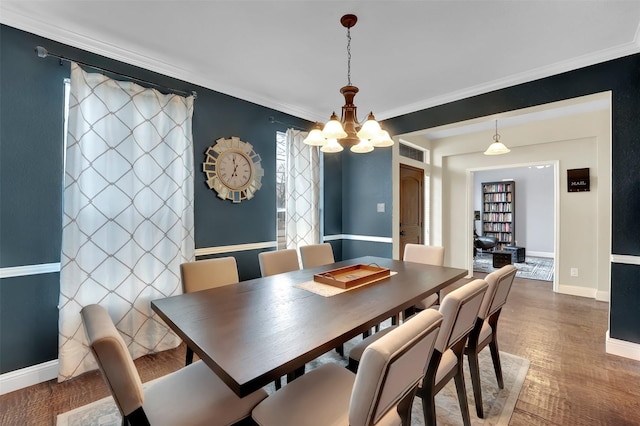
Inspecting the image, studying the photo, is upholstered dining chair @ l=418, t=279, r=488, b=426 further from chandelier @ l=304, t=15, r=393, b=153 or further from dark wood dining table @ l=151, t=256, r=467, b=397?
chandelier @ l=304, t=15, r=393, b=153

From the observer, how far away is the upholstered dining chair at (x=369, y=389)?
0.86 meters

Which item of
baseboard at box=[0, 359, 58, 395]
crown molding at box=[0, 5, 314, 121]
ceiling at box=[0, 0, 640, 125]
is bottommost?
baseboard at box=[0, 359, 58, 395]

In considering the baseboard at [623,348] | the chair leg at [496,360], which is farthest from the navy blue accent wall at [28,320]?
the baseboard at [623,348]

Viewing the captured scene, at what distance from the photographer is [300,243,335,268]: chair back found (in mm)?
2820

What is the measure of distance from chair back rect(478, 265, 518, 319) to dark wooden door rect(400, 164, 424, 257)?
298 centimetres

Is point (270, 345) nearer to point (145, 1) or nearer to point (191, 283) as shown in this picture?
point (191, 283)

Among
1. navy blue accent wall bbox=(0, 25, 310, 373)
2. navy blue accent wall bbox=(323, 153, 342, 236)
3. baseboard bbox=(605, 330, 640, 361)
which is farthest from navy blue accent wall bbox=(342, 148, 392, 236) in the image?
navy blue accent wall bbox=(0, 25, 310, 373)

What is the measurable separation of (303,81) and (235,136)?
3.13ft

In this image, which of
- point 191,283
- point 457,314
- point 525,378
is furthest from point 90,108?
point 525,378

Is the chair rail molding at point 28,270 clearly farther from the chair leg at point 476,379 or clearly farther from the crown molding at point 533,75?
the crown molding at point 533,75

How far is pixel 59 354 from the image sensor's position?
209 cm

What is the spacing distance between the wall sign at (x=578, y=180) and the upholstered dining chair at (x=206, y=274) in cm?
485

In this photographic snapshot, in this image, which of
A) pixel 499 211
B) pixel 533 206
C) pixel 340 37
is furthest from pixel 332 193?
pixel 533 206

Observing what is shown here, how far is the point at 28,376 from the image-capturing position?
2.04 meters
